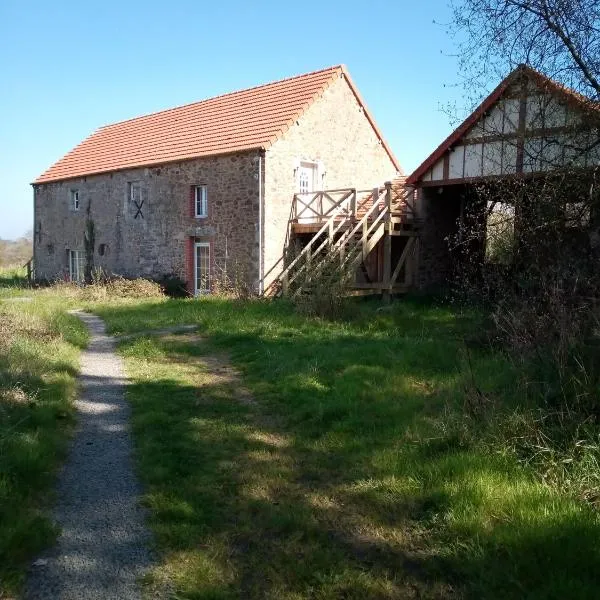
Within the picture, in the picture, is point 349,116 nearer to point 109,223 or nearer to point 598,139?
point 109,223

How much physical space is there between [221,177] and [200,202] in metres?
1.64

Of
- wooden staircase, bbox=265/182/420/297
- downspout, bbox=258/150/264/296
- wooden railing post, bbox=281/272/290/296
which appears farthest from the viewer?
downspout, bbox=258/150/264/296

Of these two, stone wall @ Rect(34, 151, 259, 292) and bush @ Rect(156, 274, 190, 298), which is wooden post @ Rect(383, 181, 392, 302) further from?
bush @ Rect(156, 274, 190, 298)

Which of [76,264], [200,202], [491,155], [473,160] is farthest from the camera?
[76,264]

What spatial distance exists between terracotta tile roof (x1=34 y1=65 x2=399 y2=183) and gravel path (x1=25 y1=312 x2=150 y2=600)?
39.9 ft

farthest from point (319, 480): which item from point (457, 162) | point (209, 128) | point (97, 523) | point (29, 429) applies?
point (209, 128)

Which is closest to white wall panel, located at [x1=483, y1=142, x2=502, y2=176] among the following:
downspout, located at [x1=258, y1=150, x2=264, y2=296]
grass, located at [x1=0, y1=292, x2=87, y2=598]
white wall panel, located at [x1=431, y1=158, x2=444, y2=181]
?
white wall panel, located at [x1=431, y1=158, x2=444, y2=181]

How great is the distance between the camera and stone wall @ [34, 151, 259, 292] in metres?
17.0

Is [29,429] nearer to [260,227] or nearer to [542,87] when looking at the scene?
[542,87]

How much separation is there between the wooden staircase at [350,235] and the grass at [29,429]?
638cm

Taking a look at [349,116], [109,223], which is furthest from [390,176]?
[109,223]

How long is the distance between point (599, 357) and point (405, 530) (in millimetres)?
2646

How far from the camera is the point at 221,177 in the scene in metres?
17.6

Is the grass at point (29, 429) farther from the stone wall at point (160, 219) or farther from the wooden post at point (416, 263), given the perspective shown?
the wooden post at point (416, 263)
